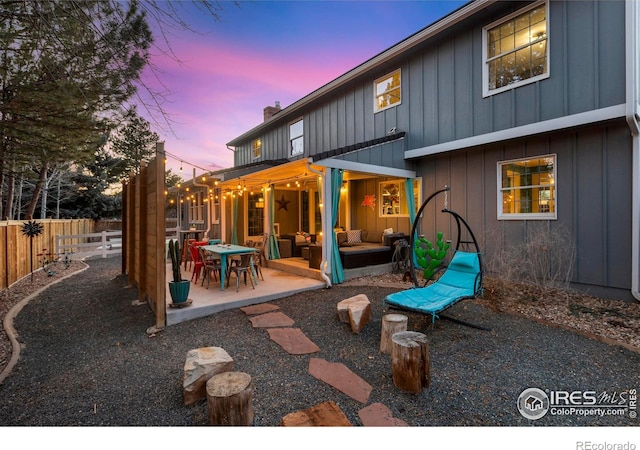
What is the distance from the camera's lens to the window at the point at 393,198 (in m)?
8.54

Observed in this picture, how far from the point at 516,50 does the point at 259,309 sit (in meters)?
6.99

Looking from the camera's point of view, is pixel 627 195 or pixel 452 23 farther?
pixel 452 23

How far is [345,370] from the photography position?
298 cm

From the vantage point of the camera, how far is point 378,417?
2.27 meters

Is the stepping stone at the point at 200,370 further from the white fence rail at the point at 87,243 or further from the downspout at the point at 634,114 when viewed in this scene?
the white fence rail at the point at 87,243

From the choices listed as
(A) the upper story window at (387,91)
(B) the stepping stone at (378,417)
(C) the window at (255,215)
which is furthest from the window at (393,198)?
(B) the stepping stone at (378,417)

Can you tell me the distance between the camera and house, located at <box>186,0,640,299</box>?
15.9 ft

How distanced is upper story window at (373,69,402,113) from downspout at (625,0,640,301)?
14.7 ft

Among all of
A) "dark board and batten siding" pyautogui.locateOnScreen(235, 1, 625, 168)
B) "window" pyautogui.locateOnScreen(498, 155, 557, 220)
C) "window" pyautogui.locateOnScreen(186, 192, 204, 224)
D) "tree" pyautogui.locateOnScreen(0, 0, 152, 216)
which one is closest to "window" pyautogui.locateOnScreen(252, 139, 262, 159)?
"window" pyautogui.locateOnScreen(186, 192, 204, 224)
